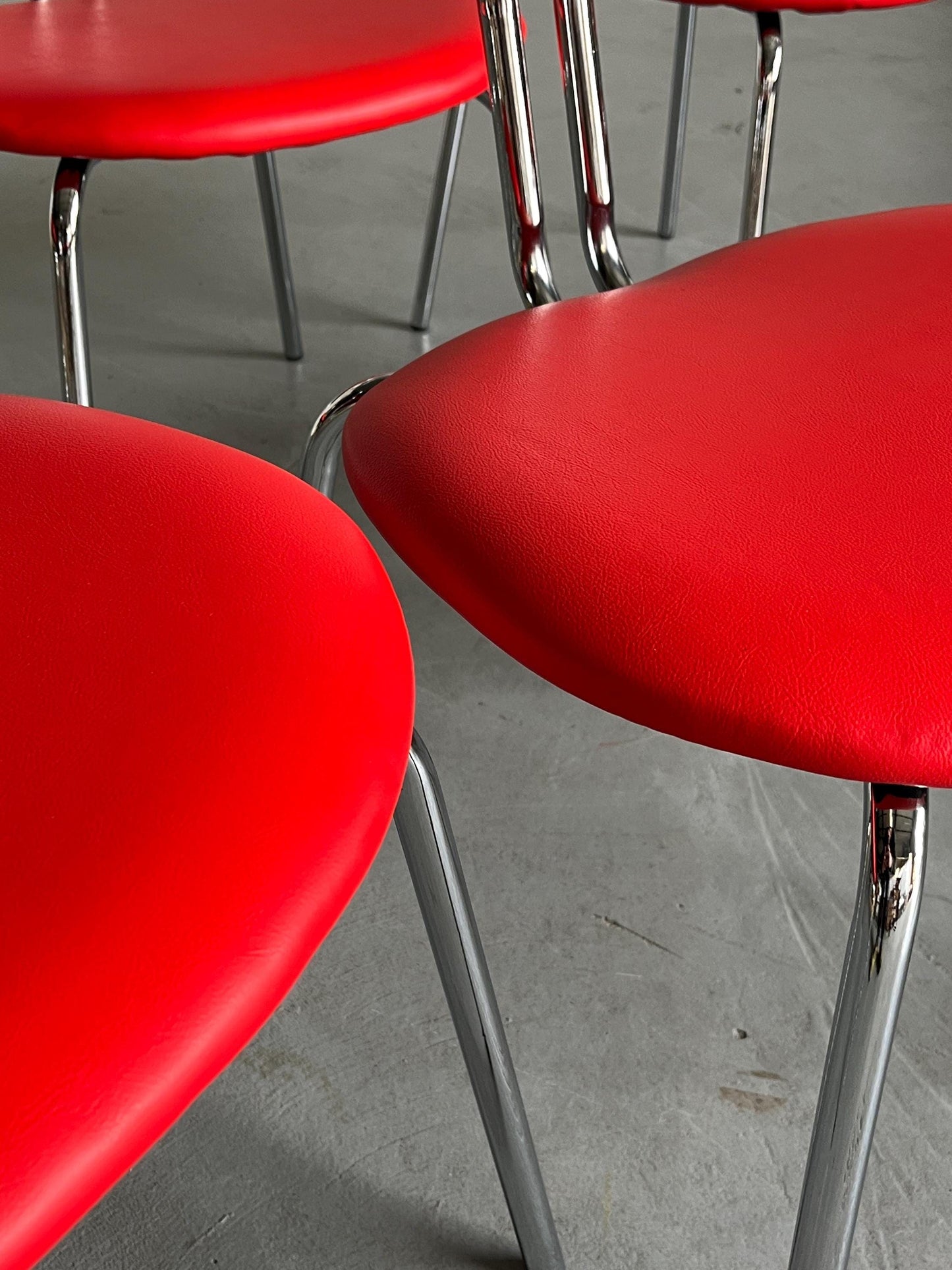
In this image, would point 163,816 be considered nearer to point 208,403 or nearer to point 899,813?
point 899,813

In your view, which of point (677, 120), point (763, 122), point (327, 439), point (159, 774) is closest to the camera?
point (159, 774)

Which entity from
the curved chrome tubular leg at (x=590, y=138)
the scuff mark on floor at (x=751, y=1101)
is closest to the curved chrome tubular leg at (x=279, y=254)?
the curved chrome tubular leg at (x=590, y=138)

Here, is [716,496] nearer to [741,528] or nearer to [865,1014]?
[741,528]

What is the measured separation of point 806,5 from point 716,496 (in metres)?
0.67

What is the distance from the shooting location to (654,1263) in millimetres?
617

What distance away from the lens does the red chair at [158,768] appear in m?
0.23

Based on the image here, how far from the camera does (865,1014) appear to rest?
1.33ft

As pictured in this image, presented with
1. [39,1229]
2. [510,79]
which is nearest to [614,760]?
[510,79]

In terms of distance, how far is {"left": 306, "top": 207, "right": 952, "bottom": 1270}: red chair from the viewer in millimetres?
347

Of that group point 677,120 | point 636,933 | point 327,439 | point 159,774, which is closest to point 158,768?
point 159,774

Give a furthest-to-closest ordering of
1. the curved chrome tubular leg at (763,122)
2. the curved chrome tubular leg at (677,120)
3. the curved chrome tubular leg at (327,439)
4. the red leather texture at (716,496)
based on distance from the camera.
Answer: the curved chrome tubular leg at (677,120)
the curved chrome tubular leg at (763,122)
the curved chrome tubular leg at (327,439)
the red leather texture at (716,496)

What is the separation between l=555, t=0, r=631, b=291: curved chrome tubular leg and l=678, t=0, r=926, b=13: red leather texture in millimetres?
313

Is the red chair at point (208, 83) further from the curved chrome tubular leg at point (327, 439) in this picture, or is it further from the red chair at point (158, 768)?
the red chair at point (158, 768)

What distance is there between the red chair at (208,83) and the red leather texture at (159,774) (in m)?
0.33
